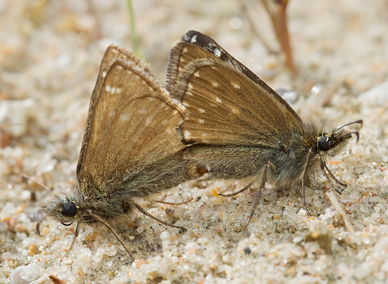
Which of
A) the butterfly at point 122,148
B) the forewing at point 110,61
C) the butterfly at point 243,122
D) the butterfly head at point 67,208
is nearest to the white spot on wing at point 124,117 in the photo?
the butterfly at point 122,148

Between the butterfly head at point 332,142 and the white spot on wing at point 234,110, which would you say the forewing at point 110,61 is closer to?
the white spot on wing at point 234,110

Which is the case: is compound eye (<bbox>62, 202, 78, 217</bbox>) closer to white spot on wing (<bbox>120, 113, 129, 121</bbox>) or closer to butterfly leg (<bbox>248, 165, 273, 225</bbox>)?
white spot on wing (<bbox>120, 113, 129, 121</bbox>)

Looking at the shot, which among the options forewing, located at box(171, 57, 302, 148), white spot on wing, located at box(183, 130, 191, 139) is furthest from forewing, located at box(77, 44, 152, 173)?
white spot on wing, located at box(183, 130, 191, 139)

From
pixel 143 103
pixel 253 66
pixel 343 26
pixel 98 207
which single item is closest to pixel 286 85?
pixel 253 66

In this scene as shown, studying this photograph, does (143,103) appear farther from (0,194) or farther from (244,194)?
(0,194)

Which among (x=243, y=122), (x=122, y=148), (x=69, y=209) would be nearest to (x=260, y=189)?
(x=243, y=122)

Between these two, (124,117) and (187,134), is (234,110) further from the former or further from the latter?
(124,117)
